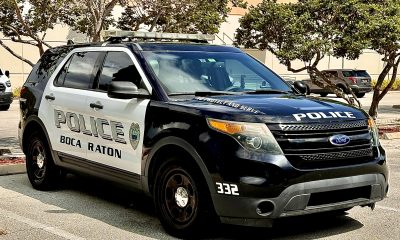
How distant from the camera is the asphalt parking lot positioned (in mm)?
5676

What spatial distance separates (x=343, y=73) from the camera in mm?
33094

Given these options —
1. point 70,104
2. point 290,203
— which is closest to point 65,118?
point 70,104

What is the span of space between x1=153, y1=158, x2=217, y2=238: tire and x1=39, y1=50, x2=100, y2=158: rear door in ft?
4.45

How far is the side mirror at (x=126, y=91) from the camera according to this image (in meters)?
5.85

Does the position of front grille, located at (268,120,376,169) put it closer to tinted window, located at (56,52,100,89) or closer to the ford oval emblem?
the ford oval emblem

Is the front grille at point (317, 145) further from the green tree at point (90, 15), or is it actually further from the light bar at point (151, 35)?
the green tree at point (90, 15)

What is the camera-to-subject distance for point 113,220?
20.5ft

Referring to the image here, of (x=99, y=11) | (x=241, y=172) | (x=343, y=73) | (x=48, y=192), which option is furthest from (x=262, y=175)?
(x=343, y=73)

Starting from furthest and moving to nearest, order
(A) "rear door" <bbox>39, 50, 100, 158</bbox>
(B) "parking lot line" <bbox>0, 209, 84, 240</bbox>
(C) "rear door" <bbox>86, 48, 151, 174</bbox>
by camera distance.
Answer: (A) "rear door" <bbox>39, 50, 100, 158</bbox> < (C) "rear door" <bbox>86, 48, 151, 174</bbox> < (B) "parking lot line" <bbox>0, 209, 84, 240</bbox>

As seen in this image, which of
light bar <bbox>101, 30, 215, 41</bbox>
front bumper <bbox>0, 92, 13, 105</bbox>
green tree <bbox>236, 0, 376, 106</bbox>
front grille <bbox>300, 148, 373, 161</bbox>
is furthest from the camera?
front bumper <bbox>0, 92, 13, 105</bbox>

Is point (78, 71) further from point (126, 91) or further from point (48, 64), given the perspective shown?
point (126, 91)

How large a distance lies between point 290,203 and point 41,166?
385 cm

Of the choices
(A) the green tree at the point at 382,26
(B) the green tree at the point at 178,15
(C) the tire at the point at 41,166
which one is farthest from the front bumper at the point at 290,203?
(A) the green tree at the point at 382,26

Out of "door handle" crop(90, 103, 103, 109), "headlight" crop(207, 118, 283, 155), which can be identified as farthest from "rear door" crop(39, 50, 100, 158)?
"headlight" crop(207, 118, 283, 155)
